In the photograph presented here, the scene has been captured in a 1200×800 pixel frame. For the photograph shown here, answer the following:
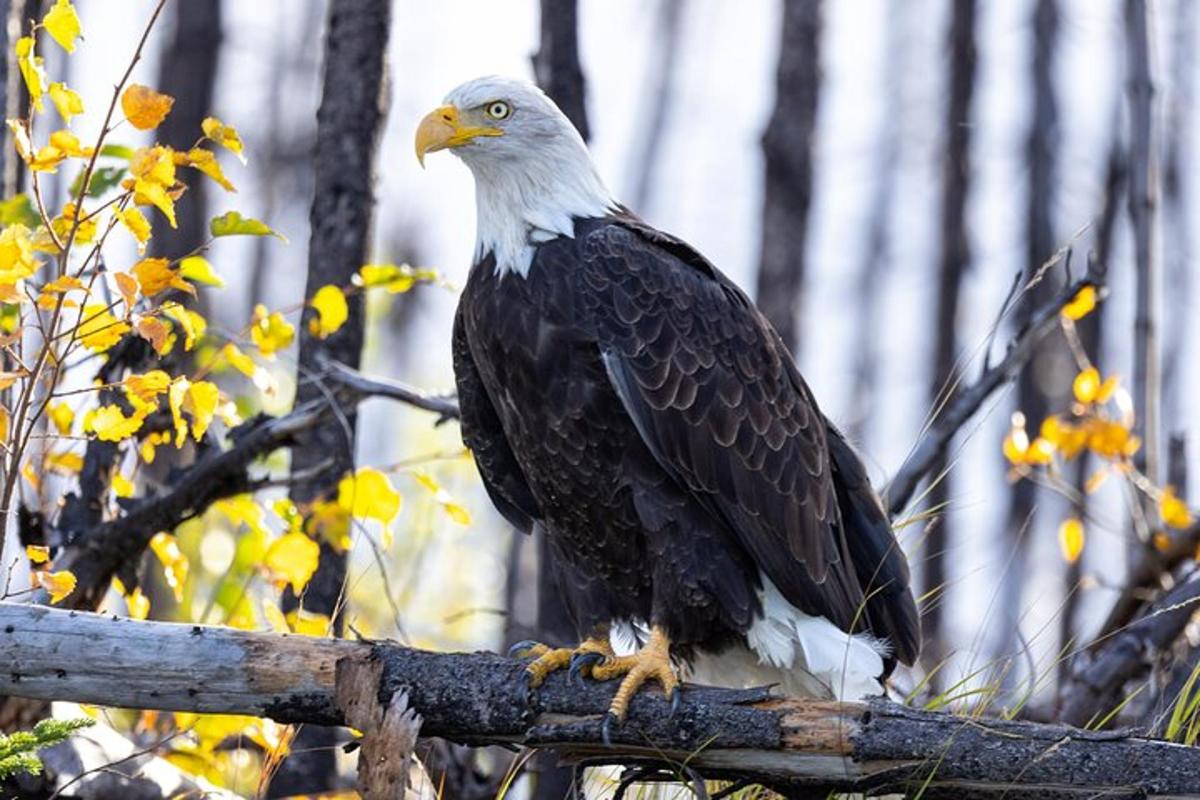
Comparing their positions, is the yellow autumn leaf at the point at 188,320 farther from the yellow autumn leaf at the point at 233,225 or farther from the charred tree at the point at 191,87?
the charred tree at the point at 191,87

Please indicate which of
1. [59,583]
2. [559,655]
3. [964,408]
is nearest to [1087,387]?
[964,408]

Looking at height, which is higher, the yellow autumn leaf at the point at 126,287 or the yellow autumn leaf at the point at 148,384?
the yellow autumn leaf at the point at 126,287

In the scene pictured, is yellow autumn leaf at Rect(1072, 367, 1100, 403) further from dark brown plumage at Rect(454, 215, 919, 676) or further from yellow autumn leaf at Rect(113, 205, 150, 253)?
yellow autumn leaf at Rect(113, 205, 150, 253)

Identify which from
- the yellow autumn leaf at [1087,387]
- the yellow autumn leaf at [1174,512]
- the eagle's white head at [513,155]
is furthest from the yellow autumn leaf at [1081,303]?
the eagle's white head at [513,155]

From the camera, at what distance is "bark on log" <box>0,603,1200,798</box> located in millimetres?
3764

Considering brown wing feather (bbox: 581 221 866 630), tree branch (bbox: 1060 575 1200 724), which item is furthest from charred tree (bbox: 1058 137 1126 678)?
brown wing feather (bbox: 581 221 866 630)

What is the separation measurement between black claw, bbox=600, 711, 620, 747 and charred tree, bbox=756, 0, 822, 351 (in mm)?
3874

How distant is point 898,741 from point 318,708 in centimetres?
131

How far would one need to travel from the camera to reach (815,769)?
3939 mm

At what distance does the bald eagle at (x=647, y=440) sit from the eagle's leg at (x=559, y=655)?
0.01 metres

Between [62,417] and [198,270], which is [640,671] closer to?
[198,270]

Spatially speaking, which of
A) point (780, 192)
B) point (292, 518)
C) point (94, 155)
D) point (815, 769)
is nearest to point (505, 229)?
point (292, 518)

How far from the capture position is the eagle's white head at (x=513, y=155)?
5.04 m

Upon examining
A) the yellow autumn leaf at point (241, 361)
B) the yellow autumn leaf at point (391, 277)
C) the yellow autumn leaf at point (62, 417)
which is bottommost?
the yellow autumn leaf at point (62, 417)
